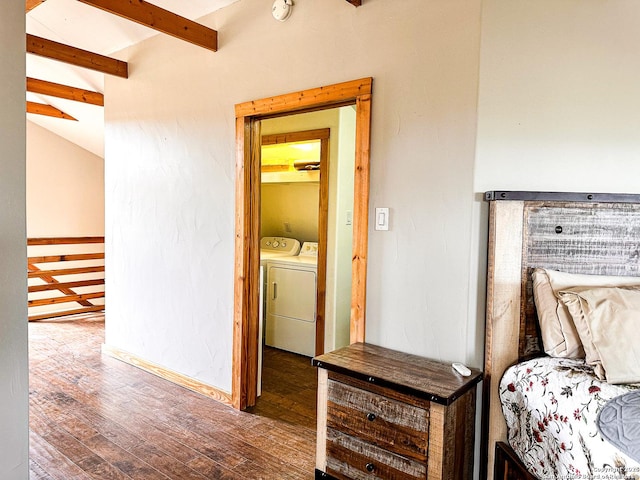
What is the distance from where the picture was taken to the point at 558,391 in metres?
1.51

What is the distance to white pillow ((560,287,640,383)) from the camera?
4.74ft

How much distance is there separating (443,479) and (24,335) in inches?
65.8

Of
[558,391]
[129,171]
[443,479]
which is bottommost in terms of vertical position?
[443,479]

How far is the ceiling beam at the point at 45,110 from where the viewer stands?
16.1 feet

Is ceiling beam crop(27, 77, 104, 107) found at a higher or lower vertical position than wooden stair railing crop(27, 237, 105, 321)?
higher

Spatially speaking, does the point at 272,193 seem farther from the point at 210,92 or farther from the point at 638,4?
the point at 638,4

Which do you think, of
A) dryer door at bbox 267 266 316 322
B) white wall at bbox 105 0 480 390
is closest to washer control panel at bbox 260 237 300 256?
dryer door at bbox 267 266 316 322

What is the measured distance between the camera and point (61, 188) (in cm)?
600

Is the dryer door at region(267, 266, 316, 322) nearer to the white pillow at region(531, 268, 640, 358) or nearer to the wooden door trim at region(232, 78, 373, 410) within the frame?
the wooden door trim at region(232, 78, 373, 410)

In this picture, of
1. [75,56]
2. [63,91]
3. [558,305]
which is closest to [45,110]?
[63,91]

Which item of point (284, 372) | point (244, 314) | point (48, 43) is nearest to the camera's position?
point (244, 314)

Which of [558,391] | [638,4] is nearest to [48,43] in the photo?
[638,4]

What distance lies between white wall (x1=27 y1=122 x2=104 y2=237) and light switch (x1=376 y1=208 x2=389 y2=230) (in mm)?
5346

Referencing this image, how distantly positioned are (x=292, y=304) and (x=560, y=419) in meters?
2.80
